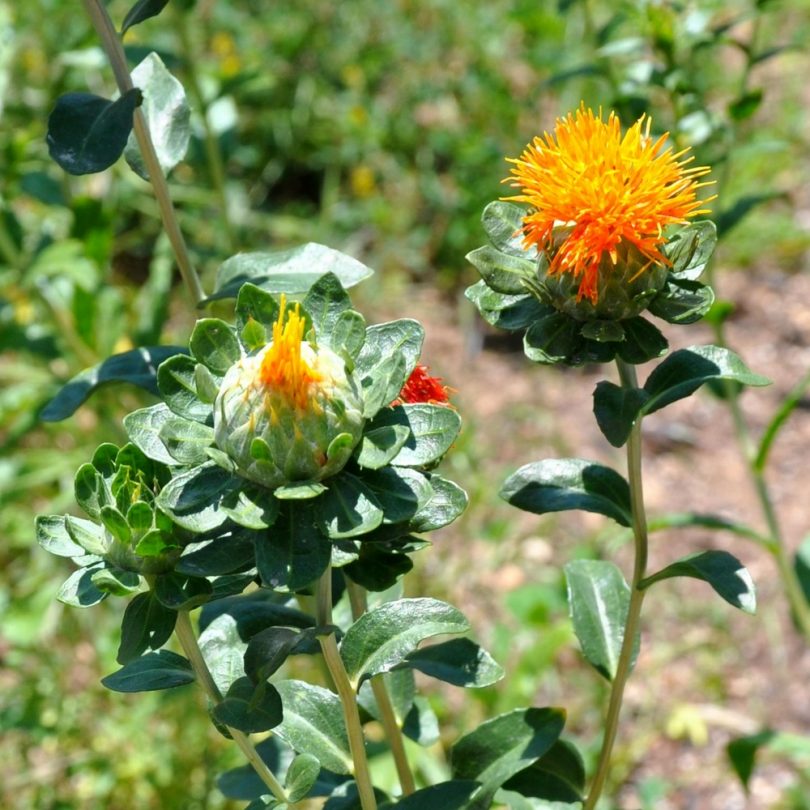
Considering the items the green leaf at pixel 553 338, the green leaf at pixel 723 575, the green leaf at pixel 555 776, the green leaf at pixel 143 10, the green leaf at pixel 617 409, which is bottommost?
the green leaf at pixel 555 776

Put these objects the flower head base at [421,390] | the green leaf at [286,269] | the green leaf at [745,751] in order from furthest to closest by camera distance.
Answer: the green leaf at [745,751]
the green leaf at [286,269]
the flower head base at [421,390]

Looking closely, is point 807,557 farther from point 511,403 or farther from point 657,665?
point 511,403

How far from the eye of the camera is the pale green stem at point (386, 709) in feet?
4.38

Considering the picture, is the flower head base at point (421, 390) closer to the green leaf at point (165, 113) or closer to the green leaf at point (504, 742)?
the green leaf at point (504, 742)

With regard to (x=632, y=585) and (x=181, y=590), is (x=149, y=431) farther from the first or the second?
(x=632, y=585)

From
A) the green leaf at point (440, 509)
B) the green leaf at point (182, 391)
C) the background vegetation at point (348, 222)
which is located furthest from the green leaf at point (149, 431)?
the background vegetation at point (348, 222)

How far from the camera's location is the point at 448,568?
3014 mm

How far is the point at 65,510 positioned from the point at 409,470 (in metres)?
2.15

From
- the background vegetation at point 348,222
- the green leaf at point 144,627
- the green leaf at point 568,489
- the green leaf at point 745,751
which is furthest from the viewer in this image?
the background vegetation at point 348,222

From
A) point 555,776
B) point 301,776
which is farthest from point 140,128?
point 555,776

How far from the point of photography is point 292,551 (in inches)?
39.8

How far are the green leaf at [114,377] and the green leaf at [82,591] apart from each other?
1.34 ft

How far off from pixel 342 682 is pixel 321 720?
0.63ft

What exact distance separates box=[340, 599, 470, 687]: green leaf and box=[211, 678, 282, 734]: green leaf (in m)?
0.09
